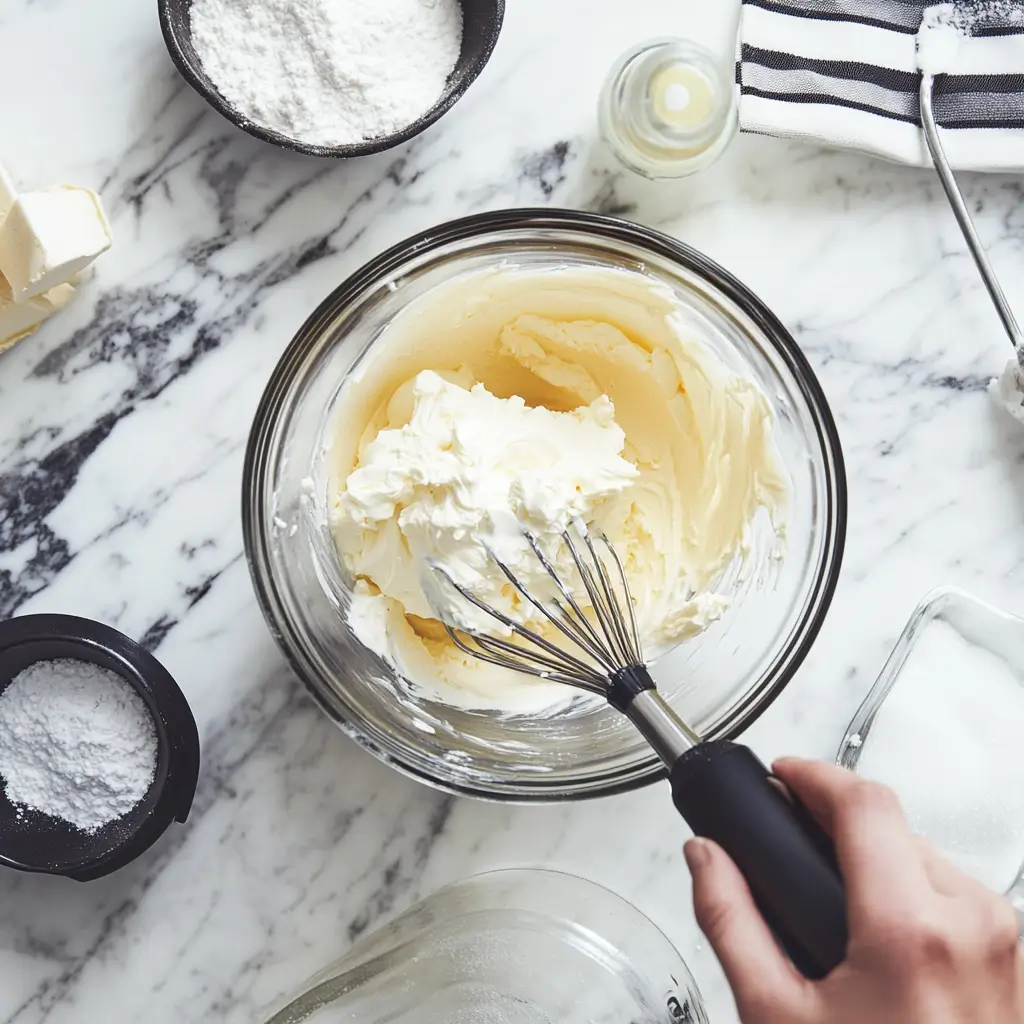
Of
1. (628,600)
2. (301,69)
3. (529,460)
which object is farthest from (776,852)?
(301,69)

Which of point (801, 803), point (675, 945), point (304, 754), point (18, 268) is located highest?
point (18, 268)

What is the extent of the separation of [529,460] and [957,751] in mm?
540

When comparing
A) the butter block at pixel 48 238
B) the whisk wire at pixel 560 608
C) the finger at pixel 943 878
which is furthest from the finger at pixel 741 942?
the butter block at pixel 48 238

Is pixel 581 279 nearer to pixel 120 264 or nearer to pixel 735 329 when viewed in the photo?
pixel 735 329

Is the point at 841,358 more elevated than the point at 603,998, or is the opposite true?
the point at 841,358

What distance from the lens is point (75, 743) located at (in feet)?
3.21

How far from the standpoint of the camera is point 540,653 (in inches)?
38.0

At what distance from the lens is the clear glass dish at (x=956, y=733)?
1.07m

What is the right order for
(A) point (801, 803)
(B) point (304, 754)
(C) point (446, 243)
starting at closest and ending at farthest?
1. (A) point (801, 803)
2. (C) point (446, 243)
3. (B) point (304, 754)

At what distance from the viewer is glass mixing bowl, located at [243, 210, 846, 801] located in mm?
873

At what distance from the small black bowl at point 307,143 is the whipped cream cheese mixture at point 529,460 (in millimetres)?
168

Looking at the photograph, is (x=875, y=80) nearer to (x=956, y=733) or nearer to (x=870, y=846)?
(x=956, y=733)

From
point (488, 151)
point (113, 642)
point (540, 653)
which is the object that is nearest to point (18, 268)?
point (113, 642)

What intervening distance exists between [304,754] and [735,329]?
1.89 ft
